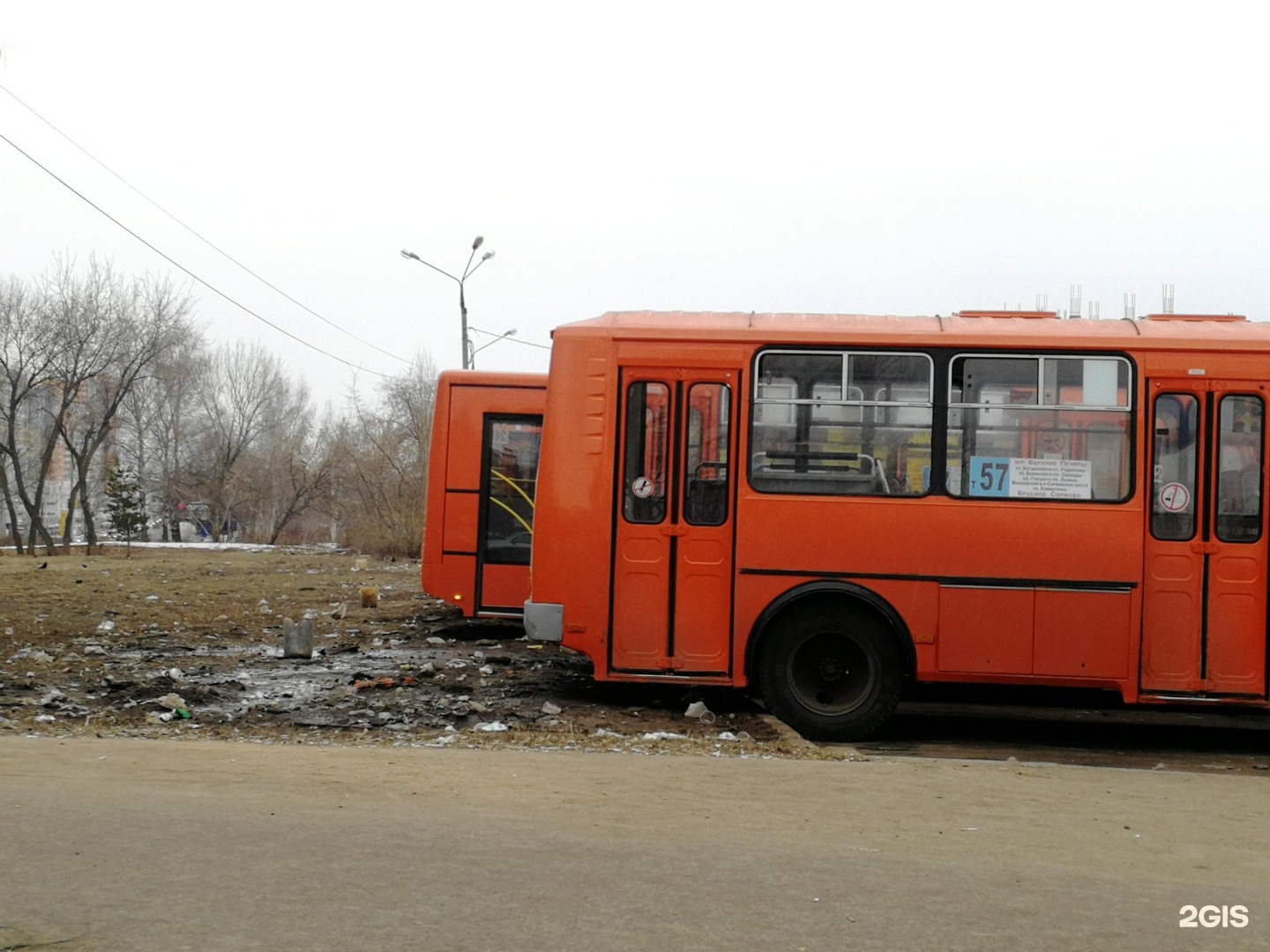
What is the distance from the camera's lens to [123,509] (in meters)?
47.1

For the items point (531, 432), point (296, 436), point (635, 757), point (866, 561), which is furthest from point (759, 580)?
point (296, 436)

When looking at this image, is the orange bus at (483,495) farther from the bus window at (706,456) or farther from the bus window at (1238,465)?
the bus window at (1238,465)

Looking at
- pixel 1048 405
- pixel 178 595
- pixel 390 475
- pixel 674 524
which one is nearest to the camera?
pixel 1048 405

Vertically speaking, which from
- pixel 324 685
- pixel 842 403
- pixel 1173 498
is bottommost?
pixel 324 685

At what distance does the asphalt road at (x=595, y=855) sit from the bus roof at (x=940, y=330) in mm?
3556

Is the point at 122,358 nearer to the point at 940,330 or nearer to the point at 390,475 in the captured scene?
the point at 390,475

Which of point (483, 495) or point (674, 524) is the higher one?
point (483, 495)

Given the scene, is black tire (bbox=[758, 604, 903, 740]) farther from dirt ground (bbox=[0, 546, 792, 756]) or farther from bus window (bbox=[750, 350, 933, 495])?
bus window (bbox=[750, 350, 933, 495])

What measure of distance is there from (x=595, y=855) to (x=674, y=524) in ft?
16.9

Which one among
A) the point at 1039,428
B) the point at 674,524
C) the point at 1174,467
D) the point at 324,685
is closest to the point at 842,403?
the point at 1039,428

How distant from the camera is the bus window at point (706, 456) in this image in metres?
10.5

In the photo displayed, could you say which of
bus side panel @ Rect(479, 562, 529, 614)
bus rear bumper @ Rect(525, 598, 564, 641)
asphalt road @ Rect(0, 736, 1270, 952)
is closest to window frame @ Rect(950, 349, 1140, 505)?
asphalt road @ Rect(0, 736, 1270, 952)

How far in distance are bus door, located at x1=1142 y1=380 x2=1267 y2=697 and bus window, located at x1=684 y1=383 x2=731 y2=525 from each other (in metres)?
3.22

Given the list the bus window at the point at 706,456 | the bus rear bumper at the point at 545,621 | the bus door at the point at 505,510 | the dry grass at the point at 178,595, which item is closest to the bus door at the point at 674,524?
the bus window at the point at 706,456
